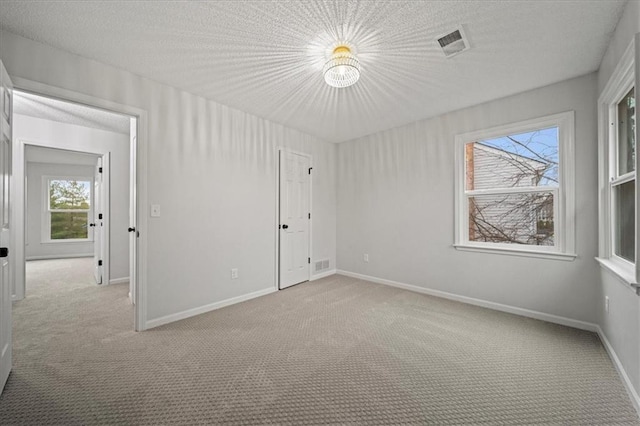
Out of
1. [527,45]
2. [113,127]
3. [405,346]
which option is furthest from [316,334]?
[113,127]

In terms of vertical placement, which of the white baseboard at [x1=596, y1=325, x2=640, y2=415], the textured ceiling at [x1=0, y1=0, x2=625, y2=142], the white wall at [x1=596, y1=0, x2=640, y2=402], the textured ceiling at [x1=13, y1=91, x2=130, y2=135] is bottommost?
the white baseboard at [x1=596, y1=325, x2=640, y2=415]

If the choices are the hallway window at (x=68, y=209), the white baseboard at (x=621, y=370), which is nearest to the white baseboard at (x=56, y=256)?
the hallway window at (x=68, y=209)

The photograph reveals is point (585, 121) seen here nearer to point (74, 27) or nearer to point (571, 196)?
point (571, 196)

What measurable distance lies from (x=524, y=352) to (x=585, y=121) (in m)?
2.22

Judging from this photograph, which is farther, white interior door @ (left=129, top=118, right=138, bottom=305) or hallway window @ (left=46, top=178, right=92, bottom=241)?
hallway window @ (left=46, top=178, right=92, bottom=241)

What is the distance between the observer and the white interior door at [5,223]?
5.35ft

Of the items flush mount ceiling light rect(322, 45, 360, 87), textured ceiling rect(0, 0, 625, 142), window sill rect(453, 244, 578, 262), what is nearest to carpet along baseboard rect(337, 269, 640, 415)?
window sill rect(453, 244, 578, 262)

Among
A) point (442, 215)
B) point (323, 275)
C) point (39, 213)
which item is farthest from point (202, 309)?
point (39, 213)

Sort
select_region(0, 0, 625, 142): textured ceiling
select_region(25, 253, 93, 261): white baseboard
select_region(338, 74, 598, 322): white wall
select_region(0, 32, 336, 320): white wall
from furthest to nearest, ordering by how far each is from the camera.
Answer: select_region(25, 253, 93, 261): white baseboard < select_region(338, 74, 598, 322): white wall < select_region(0, 32, 336, 320): white wall < select_region(0, 0, 625, 142): textured ceiling

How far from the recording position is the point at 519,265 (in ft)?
9.59

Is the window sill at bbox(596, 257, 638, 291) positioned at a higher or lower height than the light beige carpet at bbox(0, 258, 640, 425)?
higher

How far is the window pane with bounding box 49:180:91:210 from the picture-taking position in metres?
6.60

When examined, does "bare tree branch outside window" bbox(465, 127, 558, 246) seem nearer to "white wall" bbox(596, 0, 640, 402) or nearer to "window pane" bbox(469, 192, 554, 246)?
"window pane" bbox(469, 192, 554, 246)

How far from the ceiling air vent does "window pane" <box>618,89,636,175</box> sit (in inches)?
46.7
